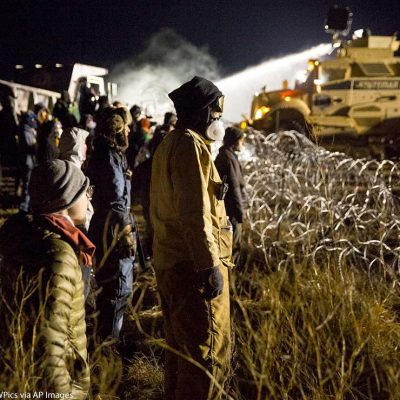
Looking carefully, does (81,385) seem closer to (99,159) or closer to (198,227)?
(198,227)

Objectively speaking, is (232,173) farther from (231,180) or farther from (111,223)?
(111,223)

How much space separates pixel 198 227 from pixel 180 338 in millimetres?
605

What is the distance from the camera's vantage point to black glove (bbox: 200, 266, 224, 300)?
7.77 feet

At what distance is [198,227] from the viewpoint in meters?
2.38

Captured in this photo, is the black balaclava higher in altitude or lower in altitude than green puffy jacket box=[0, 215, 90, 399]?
higher

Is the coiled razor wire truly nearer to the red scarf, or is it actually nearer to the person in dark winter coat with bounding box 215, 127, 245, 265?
the person in dark winter coat with bounding box 215, 127, 245, 265

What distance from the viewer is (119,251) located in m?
3.56

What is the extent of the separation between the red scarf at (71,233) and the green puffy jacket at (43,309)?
23 millimetres

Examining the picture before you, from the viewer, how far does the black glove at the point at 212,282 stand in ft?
7.77

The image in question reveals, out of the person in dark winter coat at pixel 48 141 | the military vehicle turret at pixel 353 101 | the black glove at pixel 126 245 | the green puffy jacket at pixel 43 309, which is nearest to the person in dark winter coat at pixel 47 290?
the green puffy jacket at pixel 43 309

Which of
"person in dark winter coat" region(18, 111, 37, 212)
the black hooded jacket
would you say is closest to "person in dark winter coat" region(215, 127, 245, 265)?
the black hooded jacket

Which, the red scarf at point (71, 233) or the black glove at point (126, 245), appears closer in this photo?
the red scarf at point (71, 233)

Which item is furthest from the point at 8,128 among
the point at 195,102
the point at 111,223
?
the point at 195,102

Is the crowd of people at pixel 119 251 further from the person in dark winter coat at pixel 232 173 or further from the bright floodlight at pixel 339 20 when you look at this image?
the bright floodlight at pixel 339 20
